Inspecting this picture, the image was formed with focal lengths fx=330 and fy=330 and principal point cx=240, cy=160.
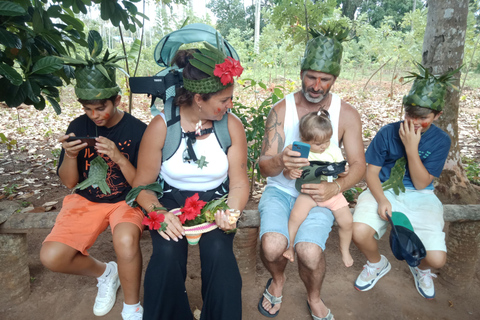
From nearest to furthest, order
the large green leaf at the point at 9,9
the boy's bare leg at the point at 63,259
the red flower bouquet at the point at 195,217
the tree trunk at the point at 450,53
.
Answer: the large green leaf at the point at 9,9 < the red flower bouquet at the point at 195,217 < the boy's bare leg at the point at 63,259 < the tree trunk at the point at 450,53

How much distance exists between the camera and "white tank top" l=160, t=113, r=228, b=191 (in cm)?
237

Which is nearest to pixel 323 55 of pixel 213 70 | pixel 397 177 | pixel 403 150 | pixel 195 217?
pixel 213 70

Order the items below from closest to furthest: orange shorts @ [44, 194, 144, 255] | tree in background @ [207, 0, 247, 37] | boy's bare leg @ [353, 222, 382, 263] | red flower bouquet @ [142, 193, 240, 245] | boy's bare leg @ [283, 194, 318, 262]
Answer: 1. red flower bouquet @ [142, 193, 240, 245]
2. orange shorts @ [44, 194, 144, 255]
3. boy's bare leg @ [283, 194, 318, 262]
4. boy's bare leg @ [353, 222, 382, 263]
5. tree in background @ [207, 0, 247, 37]

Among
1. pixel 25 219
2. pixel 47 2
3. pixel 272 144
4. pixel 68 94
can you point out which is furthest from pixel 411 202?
pixel 68 94

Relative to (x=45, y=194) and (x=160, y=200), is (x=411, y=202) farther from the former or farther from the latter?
(x=45, y=194)

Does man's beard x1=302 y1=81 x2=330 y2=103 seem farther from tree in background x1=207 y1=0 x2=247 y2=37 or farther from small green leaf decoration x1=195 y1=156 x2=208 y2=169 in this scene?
tree in background x1=207 y1=0 x2=247 y2=37

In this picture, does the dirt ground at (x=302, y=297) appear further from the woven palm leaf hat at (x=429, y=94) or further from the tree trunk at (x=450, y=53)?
the woven palm leaf hat at (x=429, y=94)

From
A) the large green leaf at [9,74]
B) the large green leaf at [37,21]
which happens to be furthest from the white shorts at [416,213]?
the large green leaf at [37,21]

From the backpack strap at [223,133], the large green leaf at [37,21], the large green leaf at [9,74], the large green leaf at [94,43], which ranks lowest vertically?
the backpack strap at [223,133]

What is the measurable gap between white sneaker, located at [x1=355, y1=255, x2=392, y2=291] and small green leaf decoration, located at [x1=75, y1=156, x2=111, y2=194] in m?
2.18

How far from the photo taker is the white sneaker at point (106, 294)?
2488 mm

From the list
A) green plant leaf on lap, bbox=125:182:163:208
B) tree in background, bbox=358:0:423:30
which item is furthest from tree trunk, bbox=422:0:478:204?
tree in background, bbox=358:0:423:30

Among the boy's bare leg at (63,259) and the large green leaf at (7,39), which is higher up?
the large green leaf at (7,39)

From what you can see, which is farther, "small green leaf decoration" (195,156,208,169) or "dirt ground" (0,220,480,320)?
"dirt ground" (0,220,480,320)
